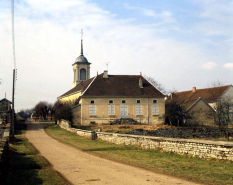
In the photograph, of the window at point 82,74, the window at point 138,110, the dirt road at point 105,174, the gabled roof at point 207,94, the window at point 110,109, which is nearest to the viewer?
the dirt road at point 105,174

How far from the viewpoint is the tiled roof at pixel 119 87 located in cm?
4256

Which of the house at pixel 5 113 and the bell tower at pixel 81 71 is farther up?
the bell tower at pixel 81 71

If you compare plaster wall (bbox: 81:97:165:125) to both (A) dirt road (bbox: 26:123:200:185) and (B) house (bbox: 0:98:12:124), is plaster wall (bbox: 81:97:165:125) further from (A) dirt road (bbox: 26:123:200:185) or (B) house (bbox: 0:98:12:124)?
(A) dirt road (bbox: 26:123:200:185)

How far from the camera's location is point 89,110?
136ft

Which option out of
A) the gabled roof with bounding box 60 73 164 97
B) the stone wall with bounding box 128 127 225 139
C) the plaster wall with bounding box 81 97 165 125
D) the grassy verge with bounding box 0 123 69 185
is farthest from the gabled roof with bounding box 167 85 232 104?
the grassy verge with bounding box 0 123 69 185

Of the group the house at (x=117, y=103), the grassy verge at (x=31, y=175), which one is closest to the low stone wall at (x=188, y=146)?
the grassy verge at (x=31, y=175)

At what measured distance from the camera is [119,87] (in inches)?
1727

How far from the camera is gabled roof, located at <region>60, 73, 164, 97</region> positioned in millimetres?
42503

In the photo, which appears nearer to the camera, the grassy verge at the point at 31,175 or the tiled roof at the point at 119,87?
the grassy verge at the point at 31,175

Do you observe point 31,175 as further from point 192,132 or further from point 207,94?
point 207,94

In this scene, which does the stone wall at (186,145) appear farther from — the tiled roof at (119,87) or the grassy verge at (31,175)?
the tiled roof at (119,87)

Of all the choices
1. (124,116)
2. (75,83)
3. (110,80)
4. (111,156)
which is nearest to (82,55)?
(75,83)

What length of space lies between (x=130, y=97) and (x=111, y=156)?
1122 inches

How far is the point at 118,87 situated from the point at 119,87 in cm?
15
